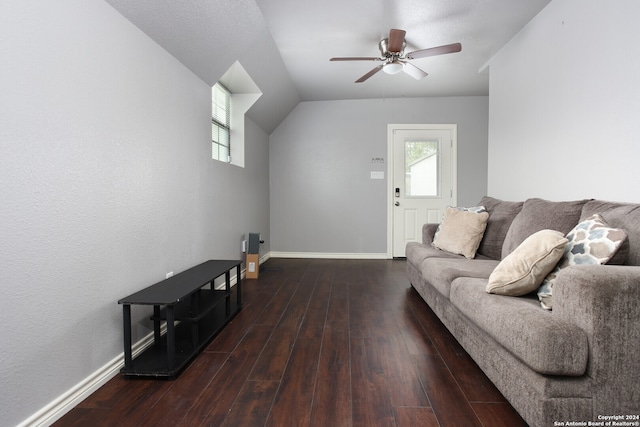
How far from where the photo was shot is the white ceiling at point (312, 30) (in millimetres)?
2141

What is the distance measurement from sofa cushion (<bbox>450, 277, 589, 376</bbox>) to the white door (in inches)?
137

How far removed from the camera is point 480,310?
1.55 metres

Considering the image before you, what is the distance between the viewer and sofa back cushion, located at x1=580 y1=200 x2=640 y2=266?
140cm

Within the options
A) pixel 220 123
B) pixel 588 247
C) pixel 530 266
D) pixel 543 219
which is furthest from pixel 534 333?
pixel 220 123

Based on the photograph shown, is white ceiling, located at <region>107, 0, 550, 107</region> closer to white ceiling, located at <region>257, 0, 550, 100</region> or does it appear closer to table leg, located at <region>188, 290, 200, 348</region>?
white ceiling, located at <region>257, 0, 550, 100</region>

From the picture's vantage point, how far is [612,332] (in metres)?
1.11

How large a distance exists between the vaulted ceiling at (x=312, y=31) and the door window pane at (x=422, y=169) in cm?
116

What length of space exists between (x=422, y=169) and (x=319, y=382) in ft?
13.5

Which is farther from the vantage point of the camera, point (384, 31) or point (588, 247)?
point (384, 31)

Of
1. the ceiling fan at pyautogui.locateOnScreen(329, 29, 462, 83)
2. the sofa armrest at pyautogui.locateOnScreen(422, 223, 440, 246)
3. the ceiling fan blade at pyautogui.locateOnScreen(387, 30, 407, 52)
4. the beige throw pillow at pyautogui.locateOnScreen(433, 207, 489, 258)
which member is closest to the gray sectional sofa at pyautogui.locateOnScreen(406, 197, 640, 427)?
the beige throw pillow at pyautogui.locateOnScreen(433, 207, 489, 258)

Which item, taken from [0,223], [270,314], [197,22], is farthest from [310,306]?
[197,22]

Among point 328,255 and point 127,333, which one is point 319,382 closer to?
point 127,333

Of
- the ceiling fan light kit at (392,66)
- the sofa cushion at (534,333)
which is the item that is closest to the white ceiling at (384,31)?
the ceiling fan light kit at (392,66)

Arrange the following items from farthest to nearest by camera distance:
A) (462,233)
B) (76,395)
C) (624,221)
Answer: (462,233) → (624,221) → (76,395)
